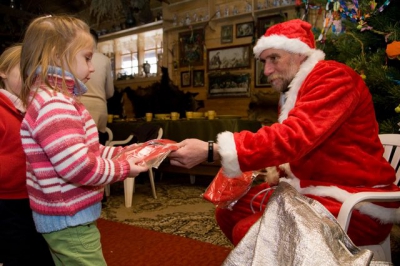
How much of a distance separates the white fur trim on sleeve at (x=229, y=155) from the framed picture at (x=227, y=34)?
460 centimetres

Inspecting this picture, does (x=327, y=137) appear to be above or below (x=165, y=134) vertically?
above

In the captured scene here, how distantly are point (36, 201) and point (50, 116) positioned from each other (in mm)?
276

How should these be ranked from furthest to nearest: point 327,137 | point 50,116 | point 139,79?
point 139,79 < point 327,137 < point 50,116

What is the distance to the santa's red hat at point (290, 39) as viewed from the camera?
155 centimetres

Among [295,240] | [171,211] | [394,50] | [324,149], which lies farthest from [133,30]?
[295,240]

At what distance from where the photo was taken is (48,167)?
1028mm

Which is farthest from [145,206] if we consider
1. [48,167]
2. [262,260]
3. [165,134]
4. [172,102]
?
[262,260]

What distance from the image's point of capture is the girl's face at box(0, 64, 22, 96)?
1460 millimetres

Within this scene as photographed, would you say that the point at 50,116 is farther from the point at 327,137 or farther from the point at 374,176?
the point at 374,176

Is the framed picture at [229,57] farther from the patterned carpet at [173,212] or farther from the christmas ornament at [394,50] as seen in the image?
the christmas ornament at [394,50]

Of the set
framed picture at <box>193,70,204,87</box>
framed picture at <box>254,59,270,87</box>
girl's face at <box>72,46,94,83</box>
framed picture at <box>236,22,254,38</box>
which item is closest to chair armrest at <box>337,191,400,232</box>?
girl's face at <box>72,46,94,83</box>

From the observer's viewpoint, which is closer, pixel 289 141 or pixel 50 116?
pixel 50 116

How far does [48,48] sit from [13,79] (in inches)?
20.5

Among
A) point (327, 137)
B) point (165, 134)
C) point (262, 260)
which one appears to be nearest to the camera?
point (262, 260)
